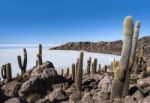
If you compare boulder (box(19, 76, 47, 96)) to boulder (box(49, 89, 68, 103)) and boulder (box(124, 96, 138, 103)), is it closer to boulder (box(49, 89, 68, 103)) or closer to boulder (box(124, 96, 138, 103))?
boulder (box(49, 89, 68, 103))

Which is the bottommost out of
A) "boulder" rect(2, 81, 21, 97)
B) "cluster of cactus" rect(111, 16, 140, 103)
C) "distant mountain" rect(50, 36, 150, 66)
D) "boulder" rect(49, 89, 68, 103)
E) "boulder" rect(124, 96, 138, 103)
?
"distant mountain" rect(50, 36, 150, 66)

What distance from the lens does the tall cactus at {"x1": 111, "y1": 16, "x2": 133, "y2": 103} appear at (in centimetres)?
1686

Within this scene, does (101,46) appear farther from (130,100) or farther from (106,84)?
(130,100)

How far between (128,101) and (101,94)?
211 centimetres

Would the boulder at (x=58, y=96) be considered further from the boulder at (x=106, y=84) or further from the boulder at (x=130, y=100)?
the boulder at (x=130, y=100)

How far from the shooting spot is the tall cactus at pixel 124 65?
55.3ft

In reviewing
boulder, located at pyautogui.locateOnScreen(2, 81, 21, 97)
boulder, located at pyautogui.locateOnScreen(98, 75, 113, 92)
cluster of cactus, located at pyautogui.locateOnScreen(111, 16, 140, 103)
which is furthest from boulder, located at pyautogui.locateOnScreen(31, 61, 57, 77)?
cluster of cactus, located at pyautogui.locateOnScreen(111, 16, 140, 103)

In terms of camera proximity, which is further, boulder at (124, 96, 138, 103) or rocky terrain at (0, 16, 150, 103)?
rocky terrain at (0, 16, 150, 103)

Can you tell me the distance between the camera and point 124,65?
17203mm

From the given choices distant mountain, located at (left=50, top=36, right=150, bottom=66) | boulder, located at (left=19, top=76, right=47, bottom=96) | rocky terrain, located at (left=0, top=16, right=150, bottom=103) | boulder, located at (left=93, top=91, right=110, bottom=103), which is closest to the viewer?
rocky terrain, located at (left=0, top=16, right=150, bottom=103)

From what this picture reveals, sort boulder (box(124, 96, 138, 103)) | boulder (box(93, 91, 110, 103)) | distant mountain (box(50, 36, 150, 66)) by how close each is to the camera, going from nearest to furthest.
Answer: boulder (box(124, 96, 138, 103)) → boulder (box(93, 91, 110, 103)) → distant mountain (box(50, 36, 150, 66))

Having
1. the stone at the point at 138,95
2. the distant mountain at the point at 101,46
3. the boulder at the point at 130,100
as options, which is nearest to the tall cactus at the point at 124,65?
the stone at the point at 138,95

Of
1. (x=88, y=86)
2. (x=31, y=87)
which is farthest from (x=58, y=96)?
(x=88, y=86)

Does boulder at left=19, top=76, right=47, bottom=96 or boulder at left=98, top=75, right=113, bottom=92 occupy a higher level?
boulder at left=98, top=75, right=113, bottom=92
